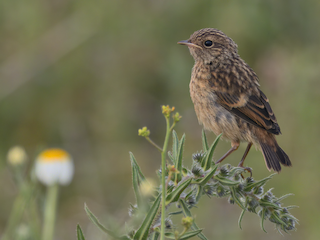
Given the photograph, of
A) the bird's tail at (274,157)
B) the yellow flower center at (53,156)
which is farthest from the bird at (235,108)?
the yellow flower center at (53,156)

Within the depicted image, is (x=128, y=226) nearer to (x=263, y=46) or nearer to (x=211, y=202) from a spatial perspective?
(x=211, y=202)

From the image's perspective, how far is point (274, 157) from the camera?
3.58 meters

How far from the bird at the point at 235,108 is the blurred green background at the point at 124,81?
6.32ft

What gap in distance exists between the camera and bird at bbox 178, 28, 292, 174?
3.71 meters

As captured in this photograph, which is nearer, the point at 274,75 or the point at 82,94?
the point at 274,75

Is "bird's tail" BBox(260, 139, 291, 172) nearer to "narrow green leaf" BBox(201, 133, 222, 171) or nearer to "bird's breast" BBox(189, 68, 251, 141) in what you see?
"bird's breast" BBox(189, 68, 251, 141)

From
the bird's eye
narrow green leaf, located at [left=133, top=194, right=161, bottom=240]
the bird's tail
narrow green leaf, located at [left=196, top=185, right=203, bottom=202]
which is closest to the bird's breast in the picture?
the bird's tail

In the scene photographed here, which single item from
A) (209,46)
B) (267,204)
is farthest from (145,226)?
(209,46)

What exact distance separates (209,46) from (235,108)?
0.91m

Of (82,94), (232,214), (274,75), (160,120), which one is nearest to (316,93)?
(274,75)

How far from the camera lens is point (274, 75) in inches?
238

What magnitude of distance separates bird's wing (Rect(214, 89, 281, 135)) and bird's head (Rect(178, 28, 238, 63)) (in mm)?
601

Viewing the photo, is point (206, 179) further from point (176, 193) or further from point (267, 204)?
point (267, 204)

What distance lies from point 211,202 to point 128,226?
388cm
